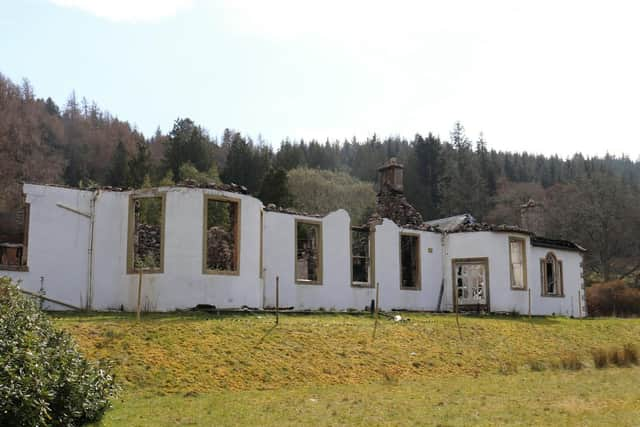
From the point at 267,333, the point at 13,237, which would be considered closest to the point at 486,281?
the point at 267,333

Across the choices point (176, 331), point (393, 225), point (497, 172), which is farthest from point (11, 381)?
point (497, 172)

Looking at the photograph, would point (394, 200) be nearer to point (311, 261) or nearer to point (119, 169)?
point (311, 261)

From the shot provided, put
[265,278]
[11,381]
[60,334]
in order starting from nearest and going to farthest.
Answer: [11,381]
[60,334]
[265,278]

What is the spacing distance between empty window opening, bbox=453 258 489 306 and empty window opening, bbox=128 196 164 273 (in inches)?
433

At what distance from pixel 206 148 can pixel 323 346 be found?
49.5 meters

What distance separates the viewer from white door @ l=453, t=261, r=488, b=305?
25578 millimetres

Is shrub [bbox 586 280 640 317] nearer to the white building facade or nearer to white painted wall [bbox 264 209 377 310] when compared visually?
the white building facade

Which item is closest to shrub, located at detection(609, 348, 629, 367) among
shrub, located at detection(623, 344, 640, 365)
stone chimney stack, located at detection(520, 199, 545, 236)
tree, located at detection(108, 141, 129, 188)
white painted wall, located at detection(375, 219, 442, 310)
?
shrub, located at detection(623, 344, 640, 365)

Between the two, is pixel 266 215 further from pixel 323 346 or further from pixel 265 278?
pixel 323 346

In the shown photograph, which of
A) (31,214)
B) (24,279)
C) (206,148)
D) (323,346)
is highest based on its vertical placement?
(206,148)

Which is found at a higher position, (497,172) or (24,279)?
(497,172)

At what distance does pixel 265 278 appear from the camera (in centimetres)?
2112

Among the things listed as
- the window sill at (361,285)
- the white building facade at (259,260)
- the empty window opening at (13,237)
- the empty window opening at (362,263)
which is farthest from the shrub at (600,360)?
the empty window opening at (13,237)

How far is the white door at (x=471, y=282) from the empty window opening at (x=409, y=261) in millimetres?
1647
